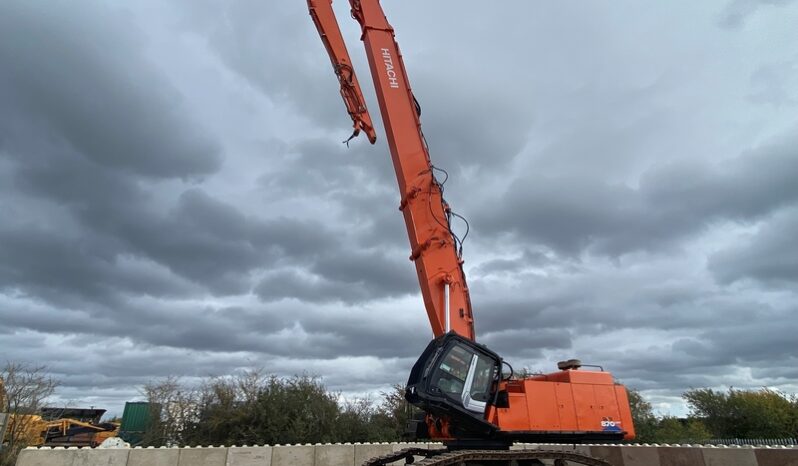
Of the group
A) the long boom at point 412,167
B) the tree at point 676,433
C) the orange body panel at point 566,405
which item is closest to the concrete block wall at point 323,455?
the orange body panel at point 566,405

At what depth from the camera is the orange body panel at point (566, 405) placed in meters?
8.03

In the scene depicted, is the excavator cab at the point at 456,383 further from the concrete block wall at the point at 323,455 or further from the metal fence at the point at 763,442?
the metal fence at the point at 763,442

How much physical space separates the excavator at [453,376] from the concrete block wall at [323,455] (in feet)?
6.77

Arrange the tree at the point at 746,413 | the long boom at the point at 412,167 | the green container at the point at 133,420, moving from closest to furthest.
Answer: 1. the long boom at the point at 412,167
2. the green container at the point at 133,420
3. the tree at the point at 746,413

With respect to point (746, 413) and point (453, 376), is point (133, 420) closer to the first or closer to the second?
point (453, 376)

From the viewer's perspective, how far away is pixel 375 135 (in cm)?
1137

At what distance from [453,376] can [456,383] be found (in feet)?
0.36

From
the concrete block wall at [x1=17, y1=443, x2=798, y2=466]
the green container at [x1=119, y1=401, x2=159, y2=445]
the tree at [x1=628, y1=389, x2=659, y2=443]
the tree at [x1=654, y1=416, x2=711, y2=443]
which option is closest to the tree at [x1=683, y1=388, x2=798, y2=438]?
the tree at [x1=654, y1=416, x2=711, y2=443]

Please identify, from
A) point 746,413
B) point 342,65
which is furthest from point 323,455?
point 746,413

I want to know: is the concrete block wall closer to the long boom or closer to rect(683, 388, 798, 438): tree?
the long boom

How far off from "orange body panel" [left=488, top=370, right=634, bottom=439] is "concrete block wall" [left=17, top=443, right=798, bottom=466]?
2037 millimetres

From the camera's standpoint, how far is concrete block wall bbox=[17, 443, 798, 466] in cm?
898

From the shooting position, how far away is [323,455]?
13.8 meters

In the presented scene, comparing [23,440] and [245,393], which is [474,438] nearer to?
[245,393]
